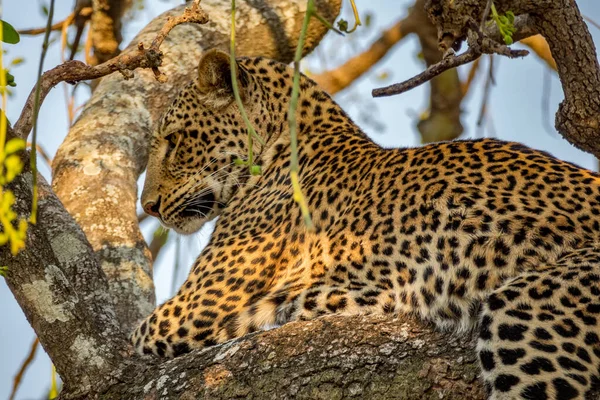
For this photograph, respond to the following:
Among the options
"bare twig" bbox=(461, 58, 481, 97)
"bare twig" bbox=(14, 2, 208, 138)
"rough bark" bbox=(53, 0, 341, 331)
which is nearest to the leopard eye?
"rough bark" bbox=(53, 0, 341, 331)

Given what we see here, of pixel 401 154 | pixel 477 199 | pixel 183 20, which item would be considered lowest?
pixel 477 199

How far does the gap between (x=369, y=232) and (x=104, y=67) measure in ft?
6.30

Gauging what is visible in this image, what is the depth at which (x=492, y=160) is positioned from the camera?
5719 mm

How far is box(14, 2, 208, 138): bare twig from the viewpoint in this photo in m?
4.89

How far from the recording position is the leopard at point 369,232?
183 inches

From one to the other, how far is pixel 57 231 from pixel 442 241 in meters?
2.26

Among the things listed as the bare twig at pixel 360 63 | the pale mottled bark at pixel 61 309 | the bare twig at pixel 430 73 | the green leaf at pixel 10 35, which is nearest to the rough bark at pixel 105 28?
the bare twig at pixel 360 63

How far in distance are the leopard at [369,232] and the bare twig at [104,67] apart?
1.87ft

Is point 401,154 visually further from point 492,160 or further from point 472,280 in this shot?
point 472,280

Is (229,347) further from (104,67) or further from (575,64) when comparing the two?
(575,64)

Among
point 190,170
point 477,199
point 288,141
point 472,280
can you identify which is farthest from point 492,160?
point 190,170

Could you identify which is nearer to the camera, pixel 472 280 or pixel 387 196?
pixel 472 280

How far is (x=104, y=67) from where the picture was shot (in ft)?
16.2

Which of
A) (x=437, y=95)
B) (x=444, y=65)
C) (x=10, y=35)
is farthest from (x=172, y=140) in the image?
(x=437, y=95)
